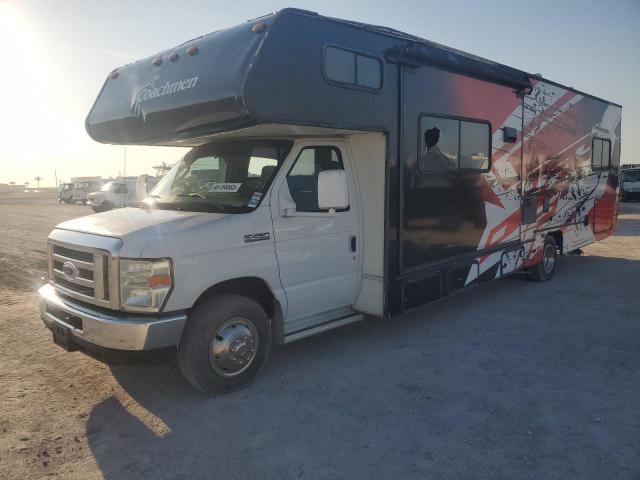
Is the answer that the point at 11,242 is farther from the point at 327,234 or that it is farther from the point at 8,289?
the point at 327,234

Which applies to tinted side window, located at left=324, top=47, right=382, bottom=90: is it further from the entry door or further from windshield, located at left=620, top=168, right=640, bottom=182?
windshield, located at left=620, top=168, right=640, bottom=182

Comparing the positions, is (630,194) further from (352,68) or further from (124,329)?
(124,329)

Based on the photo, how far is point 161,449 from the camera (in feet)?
11.4

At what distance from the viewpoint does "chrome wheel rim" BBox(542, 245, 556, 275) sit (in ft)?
27.6

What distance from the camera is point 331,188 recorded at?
4480 millimetres

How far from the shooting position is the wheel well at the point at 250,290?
13.8ft

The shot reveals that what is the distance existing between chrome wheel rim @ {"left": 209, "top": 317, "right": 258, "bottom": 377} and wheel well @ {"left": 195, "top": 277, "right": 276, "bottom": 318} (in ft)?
0.91

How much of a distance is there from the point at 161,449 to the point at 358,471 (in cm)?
139

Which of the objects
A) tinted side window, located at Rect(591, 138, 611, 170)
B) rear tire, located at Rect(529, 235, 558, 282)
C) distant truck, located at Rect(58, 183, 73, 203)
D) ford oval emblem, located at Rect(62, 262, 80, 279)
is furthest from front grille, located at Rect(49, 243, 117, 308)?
distant truck, located at Rect(58, 183, 73, 203)

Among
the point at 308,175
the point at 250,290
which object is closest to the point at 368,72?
the point at 308,175

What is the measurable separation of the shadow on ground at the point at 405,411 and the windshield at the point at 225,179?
5.37 feet

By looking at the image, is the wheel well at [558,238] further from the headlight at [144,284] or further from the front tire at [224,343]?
the headlight at [144,284]

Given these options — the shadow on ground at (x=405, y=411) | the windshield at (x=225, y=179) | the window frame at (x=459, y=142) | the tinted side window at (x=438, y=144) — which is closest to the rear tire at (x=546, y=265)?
the shadow on ground at (x=405, y=411)

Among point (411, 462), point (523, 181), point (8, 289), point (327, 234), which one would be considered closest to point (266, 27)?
point (327, 234)
